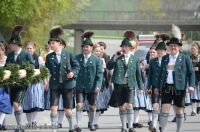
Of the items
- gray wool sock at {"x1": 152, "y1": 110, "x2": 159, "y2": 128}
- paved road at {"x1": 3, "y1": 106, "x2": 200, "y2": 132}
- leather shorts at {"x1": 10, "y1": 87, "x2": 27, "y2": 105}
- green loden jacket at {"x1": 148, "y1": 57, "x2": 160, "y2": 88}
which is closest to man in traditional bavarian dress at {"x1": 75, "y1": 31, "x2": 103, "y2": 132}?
paved road at {"x1": 3, "y1": 106, "x2": 200, "y2": 132}

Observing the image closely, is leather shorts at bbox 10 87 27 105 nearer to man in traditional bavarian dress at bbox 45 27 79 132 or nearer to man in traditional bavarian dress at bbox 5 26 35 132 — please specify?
man in traditional bavarian dress at bbox 5 26 35 132

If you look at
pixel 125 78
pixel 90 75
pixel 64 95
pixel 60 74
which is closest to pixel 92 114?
pixel 90 75

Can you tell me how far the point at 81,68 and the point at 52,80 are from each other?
4.71ft

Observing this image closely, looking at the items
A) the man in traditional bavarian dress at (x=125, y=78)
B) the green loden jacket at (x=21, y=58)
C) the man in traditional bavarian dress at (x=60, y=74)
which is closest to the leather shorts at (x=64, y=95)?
the man in traditional bavarian dress at (x=60, y=74)

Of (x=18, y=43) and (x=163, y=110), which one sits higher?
(x=18, y=43)

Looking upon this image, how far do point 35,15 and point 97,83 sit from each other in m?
22.1

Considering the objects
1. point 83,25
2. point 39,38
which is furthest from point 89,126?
point 83,25

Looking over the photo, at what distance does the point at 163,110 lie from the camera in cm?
1274

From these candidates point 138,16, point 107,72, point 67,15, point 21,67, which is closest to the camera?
point 21,67

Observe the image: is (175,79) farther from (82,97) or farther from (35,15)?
(35,15)

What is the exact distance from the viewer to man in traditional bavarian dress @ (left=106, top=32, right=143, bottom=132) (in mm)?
13656

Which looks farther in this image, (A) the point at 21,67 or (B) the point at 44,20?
(B) the point at 44,20

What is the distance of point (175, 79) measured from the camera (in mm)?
12602

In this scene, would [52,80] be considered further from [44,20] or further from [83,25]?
[83,25]
